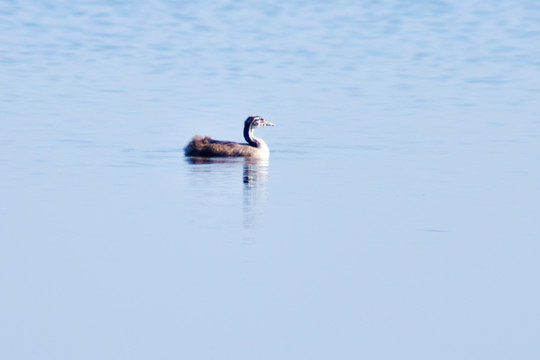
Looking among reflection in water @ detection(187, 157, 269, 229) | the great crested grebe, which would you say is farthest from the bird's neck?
reflection in water @ detection(187, 157, 269, 229)

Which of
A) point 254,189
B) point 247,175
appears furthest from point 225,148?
point 254,189

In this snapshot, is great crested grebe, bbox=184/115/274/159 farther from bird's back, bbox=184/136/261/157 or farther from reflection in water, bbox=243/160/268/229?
reflection in water, bbox=243/160/268/229

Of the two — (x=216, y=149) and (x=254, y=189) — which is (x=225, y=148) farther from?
(x=254, y=189)

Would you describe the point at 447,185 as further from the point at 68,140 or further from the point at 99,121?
the point at 99,121

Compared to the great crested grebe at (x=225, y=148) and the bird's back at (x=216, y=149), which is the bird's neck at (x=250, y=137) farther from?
the bird's back at (x=216, y=149)

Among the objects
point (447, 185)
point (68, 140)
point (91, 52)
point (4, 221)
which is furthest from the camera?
point (91, 52)

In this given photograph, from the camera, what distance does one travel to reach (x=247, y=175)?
65.2 feet

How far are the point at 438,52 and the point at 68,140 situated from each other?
22.1 m

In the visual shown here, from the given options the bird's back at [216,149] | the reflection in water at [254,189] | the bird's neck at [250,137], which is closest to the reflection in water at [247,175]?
the reflection in water at [254,189]

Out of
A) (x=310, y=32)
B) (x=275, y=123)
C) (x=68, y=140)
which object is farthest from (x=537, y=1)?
(x=68, y=140)

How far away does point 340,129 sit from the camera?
81.8ft

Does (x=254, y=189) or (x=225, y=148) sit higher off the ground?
(x=225, y=148)

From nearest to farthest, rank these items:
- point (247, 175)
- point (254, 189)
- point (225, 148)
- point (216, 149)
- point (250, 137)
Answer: point (254, 189)
point (247, 175)
point (216, 149)
point (225, 148)
point (250, 137)

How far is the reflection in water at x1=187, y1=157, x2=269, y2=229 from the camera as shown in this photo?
15969 millimetres
